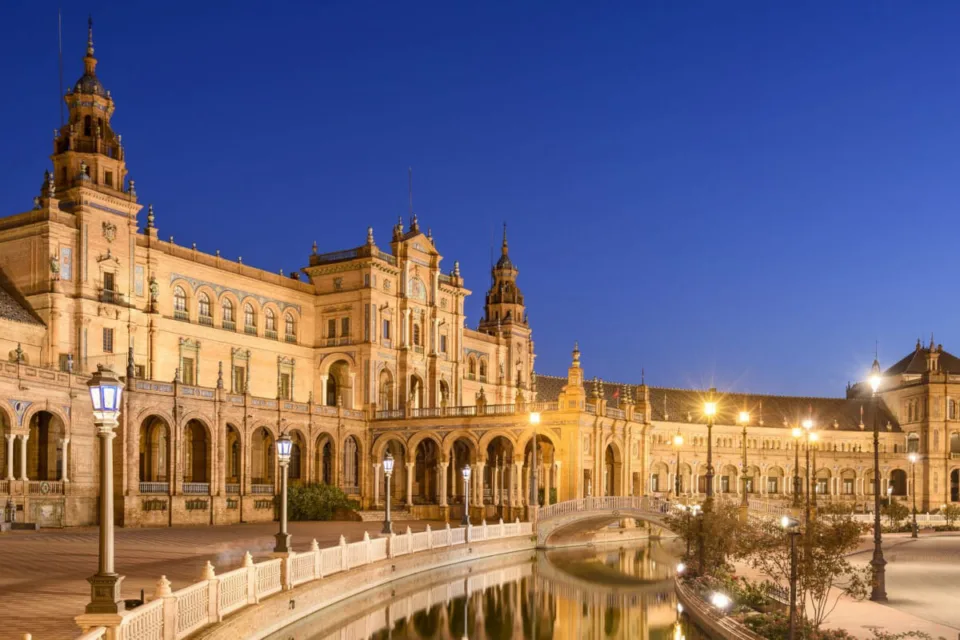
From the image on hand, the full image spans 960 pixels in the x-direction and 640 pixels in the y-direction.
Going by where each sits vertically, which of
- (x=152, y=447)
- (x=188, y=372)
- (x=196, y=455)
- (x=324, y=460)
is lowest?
(x=324, y=460)

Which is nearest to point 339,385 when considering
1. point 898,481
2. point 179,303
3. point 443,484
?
point 443,484

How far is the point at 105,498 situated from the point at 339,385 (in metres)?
54.5

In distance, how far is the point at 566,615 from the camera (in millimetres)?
31297

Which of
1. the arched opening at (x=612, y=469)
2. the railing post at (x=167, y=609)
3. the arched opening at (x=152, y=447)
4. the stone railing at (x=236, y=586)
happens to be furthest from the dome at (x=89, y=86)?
the railing post at (x=167, y=609)

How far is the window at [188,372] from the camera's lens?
57719 mm

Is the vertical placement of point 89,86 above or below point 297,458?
above

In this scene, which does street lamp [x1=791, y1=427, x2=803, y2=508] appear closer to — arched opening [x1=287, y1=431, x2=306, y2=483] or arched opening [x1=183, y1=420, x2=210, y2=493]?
arched opening [x1=287, y1=431, x2=306, y2=483]

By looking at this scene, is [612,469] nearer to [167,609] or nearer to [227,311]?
[227,311]

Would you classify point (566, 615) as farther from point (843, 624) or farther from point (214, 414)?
point (214, 414)

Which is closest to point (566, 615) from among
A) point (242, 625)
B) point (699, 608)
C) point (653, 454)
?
point (699, 608)

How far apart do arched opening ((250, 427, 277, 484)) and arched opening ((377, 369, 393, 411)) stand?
9307mm

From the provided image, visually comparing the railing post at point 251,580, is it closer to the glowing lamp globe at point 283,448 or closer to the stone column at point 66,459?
the glowing lamp globe at point 283,448

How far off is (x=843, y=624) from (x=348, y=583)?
12.9 m

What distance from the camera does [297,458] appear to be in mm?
63812
